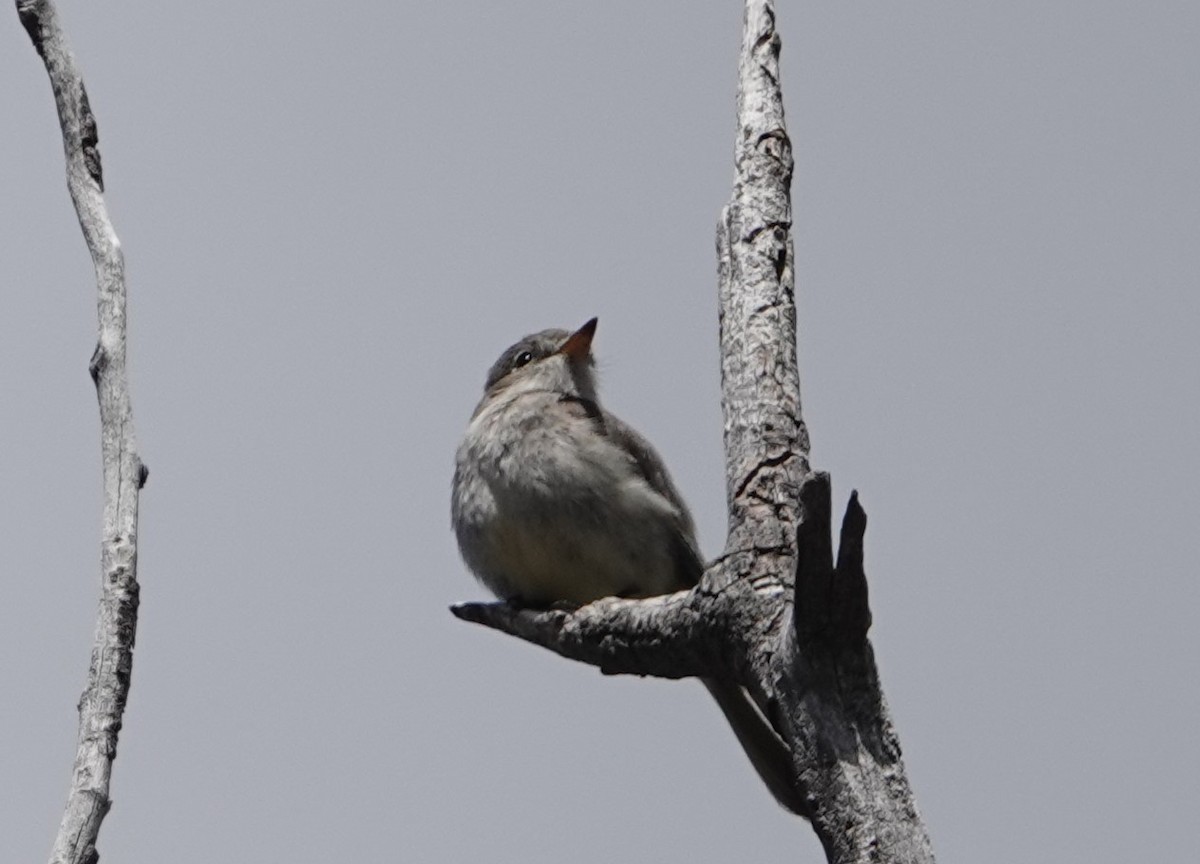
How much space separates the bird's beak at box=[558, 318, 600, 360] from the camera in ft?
30.5

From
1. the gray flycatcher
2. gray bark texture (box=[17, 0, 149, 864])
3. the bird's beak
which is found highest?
the bird's beak

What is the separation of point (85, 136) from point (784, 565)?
7.25ft

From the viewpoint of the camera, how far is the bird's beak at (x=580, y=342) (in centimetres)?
930

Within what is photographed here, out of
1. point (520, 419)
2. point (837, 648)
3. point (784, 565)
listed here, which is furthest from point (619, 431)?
point (837, 648)

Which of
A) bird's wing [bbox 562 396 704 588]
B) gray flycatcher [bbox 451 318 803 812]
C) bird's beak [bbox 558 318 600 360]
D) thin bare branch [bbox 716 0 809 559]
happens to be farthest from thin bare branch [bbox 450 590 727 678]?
bird's beak [bbox 558 318 600 360]

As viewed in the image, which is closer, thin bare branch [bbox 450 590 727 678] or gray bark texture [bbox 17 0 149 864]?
gray bark texture [bbox 17 0 149 864]

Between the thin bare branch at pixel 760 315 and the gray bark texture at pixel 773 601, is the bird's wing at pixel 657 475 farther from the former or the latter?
the thin bare branch at pixel 760 315

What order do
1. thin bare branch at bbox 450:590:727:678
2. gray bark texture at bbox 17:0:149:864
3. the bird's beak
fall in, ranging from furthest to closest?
the bird's beak < thin bare branch at bbox 450:590:727:678 < gray bark texture at bbox 17:0:149:864

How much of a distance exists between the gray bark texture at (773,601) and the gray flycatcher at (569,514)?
104cm

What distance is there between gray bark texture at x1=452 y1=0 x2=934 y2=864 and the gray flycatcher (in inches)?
41.0

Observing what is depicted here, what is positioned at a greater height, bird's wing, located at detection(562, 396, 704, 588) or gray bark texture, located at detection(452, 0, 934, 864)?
bird's wing, located at detection(562, 396, 704, 588)

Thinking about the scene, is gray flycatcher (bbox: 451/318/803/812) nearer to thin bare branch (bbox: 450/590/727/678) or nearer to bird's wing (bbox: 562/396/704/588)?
bird's wing (bbox: 562/396/704/588)

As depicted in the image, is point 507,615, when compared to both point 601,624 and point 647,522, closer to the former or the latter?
point 601,624

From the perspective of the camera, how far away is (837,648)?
13.6 ft
